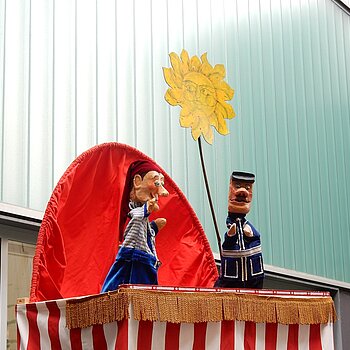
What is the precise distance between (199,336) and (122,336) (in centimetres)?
29

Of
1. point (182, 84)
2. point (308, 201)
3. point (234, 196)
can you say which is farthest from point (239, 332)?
point (308, 201)

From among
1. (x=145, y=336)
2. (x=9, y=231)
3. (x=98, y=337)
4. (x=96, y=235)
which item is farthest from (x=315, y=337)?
(x=9, y=231)

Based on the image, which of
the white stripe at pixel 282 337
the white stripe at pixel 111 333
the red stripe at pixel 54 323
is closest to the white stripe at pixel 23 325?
the red stripe at pixel 54 323

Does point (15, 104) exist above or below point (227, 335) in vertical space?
above

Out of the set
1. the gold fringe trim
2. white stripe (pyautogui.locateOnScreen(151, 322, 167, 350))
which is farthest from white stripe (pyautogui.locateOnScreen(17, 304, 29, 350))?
white stripe (pyautogui.locateOnScreen(151, 322, 167, 350))

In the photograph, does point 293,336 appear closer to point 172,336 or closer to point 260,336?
point 260,336

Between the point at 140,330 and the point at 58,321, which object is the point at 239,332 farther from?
the point at 58,321

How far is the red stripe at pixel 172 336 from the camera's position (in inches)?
102

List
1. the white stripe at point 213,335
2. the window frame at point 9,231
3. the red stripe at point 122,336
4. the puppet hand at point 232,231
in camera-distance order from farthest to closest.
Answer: the window frame at point 9,231, the puppet hand at point 232,231, the white stripe at point 213,335, the red stripe at point 122,336

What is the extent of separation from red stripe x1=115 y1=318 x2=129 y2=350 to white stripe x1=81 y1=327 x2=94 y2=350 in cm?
15

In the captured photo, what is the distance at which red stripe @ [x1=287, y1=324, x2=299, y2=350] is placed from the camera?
9.41ft

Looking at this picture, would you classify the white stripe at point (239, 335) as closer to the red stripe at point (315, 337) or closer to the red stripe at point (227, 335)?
the red stripe at point (227, 335)

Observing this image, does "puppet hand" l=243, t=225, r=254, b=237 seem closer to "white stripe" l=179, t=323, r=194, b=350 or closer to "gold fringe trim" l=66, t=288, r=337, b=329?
"gold fringe trim" l=66, t=288, r=337, b=329

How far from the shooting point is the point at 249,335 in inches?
109
